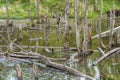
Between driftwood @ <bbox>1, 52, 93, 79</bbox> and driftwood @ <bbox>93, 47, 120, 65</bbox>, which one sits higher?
driftwood @ <bbox>1, 52, 93, 79</bbox>

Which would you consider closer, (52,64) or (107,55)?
(52,64)

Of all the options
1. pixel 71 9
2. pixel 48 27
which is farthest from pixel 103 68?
pixel 71 9

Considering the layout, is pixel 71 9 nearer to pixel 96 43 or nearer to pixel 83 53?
pixel 96 43

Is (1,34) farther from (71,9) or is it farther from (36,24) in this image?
(71,9)

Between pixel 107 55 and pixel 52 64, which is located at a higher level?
pixel 52 64

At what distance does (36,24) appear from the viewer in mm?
71562

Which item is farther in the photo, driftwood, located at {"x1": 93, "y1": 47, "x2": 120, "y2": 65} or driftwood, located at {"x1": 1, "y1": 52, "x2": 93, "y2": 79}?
driftwood, located at {"x1": 93, "y1": 47, "x2": 120, "y2": 65}

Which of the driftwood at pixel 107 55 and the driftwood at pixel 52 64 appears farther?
the driftwood at pixel 107 55

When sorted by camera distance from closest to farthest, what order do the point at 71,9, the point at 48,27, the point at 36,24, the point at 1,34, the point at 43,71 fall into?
1. the point at 43,71
2. the point at 1,34
3. the point at 48,27
4. the point at 36,24
5. the point at 71,9

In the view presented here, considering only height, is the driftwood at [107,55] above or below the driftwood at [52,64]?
below

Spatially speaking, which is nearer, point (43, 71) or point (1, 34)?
point (43, 71)

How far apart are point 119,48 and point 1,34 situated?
21.6 metres

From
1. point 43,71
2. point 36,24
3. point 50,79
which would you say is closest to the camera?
point 50,79

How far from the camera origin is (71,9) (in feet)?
278
